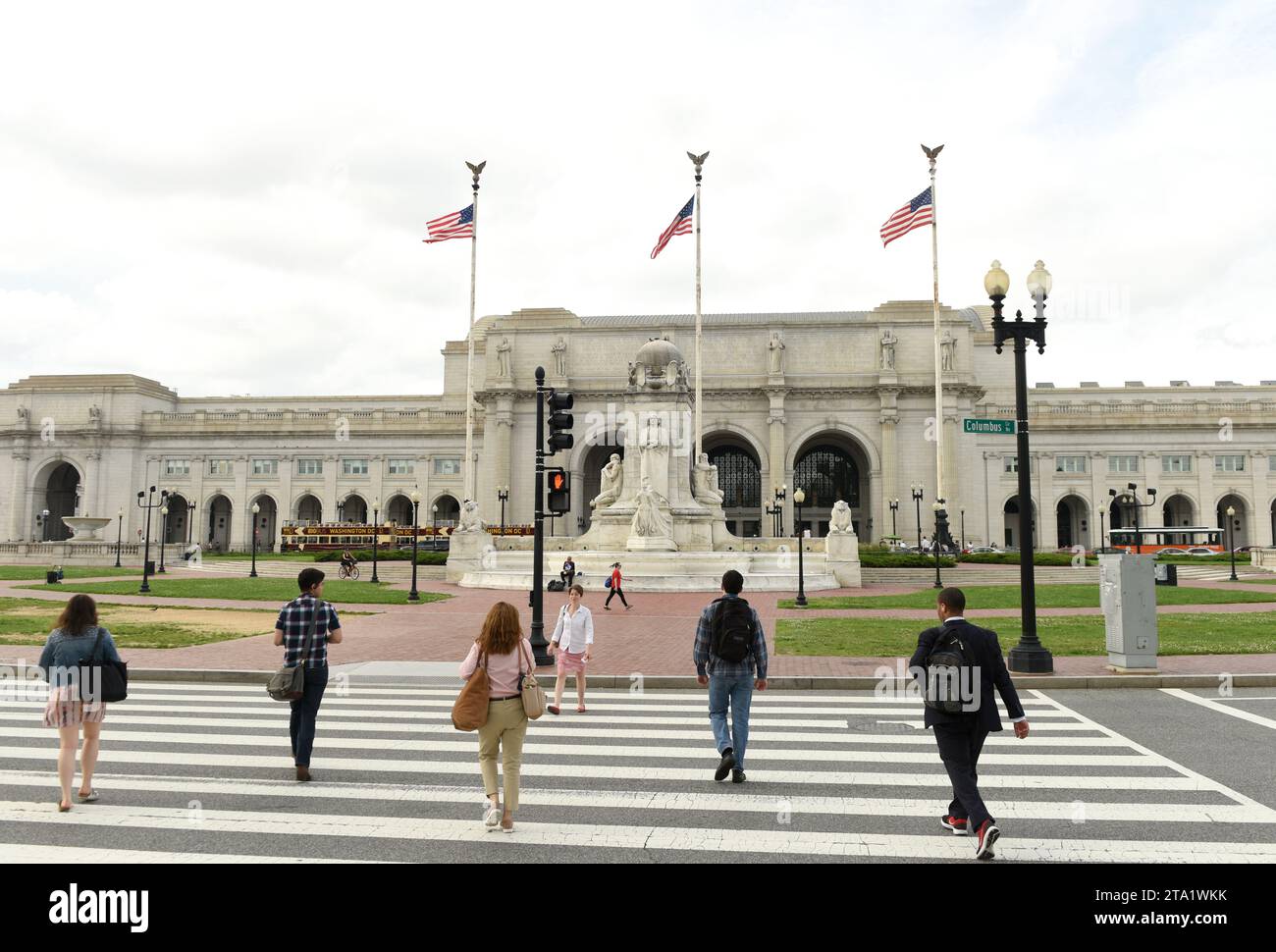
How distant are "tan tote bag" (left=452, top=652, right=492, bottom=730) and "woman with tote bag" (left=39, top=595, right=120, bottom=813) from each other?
3.09m

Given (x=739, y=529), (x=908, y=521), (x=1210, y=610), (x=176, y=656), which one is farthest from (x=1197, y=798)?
(x=739, y=529)

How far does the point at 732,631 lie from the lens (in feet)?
26.1

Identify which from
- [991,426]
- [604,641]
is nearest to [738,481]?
[604,641]

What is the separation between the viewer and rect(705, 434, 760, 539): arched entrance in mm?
85938

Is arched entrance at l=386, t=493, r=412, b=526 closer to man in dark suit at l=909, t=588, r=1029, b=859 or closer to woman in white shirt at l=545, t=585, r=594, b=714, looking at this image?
woman in white shirt at l=545, t=585, r=594, b=714

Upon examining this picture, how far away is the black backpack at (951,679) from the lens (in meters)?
6.05

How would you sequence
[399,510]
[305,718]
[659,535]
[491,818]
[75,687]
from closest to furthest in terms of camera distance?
[491,818], [75,687], [305,718], [659,535], [399,510]

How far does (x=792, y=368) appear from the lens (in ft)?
267

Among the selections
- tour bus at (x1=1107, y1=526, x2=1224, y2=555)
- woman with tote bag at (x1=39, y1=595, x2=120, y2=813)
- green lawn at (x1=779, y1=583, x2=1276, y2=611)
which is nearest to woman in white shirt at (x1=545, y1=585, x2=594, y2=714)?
woman with tote bag at (x1=39, y1=595, x2=120, y2=813)

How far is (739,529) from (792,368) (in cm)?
1710

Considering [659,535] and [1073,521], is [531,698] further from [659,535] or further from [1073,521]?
[1073,521]

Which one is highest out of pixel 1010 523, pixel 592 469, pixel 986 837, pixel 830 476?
pixel 592 469

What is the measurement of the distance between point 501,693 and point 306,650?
93.5 inches
